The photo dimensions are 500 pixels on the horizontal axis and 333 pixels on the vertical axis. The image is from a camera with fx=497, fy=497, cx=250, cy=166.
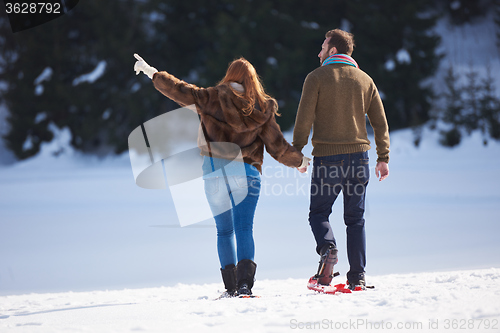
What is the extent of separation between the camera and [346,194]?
2652mm

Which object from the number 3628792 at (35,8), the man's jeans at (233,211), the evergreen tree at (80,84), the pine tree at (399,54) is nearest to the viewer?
the man's jeans at (233,211)

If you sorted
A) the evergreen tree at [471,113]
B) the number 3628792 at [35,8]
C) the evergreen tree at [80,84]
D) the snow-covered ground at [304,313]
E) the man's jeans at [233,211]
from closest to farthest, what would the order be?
1. the snow-covered ground at [304,313]
2. the man's jeans at [233,211]
3. the evergreen tree at [471,113]
4. the evergreen tree at [80,84]
5. the number 3628792 at [35,8]

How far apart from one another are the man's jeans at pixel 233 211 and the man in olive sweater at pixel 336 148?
14.6 inches

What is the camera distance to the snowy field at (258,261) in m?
1.96

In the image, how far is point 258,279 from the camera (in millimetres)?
3504

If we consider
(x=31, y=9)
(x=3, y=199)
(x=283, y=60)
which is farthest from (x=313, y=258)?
(x=31, y=9)

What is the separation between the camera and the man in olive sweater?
2.61m

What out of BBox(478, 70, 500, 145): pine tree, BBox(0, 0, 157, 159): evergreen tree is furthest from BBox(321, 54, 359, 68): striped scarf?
BBox(0, 0, 157, 159): evergreen tree

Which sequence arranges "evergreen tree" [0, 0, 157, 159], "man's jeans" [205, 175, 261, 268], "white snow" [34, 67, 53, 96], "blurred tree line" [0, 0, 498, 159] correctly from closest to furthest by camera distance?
"man's jeans" [205, 175, 261, 268], "blurred tree line" [0, 0, 498, 159], "evergreen tree" [0, 0, 157, 159], "white snow" [34, 67, 53, 96]

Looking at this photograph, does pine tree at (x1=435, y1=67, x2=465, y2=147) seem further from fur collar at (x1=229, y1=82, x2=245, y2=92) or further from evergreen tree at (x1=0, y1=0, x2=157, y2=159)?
fur collar at (x1=229, y1=82, x2=245, y2=92)

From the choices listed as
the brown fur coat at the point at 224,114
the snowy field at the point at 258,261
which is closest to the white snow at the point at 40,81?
the snowy field at the point at 258,261

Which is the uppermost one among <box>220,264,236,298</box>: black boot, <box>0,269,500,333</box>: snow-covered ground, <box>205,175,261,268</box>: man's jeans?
<box>205,175,261,268</box>: man's jeans

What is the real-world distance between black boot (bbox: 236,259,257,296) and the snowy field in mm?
143

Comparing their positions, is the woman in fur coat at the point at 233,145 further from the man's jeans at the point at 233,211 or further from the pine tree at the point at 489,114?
the pine tree at the point at 489,114
